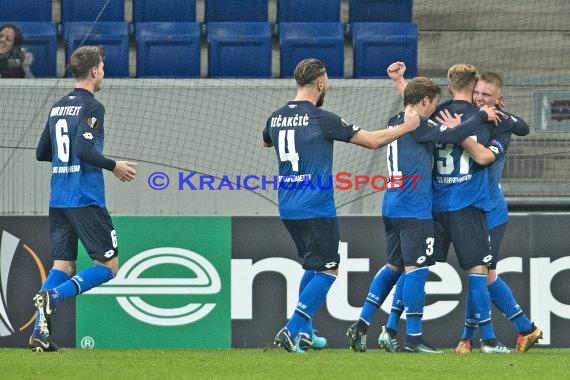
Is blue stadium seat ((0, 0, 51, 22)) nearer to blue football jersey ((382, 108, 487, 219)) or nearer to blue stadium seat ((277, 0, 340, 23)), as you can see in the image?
blue stadium seat ((277, 0, 340, 23))

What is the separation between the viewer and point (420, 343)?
8055 millimetres

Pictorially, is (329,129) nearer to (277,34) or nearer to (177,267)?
(177,267)

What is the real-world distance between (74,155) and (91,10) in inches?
239

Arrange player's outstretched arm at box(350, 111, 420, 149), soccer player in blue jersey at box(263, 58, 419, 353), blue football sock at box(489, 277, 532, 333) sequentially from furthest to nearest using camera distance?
blue football sock at box(489, 277, 532, 333)
soccer player in blue jersey at box(263, 58, 419, 353)
player's outstretched arm at box(350, 111, 420, 149)

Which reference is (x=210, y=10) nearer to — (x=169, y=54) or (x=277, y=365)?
(x=169, y=54)

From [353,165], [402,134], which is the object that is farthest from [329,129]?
[353,165]

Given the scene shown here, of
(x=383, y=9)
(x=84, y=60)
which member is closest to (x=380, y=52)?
(x=383, y=9)

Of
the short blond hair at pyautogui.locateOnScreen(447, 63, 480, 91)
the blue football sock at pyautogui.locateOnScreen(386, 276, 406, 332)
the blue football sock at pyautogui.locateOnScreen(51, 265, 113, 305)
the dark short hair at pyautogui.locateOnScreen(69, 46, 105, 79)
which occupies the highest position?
the dark short hair at pyautogui.locateOnScreen(69, 46, 105, 79)

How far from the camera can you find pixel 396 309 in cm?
839

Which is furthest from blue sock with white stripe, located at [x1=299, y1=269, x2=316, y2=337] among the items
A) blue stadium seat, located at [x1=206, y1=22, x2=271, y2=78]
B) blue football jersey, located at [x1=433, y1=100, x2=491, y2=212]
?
blue stadium seat, located at [x1=206, y1=22, x2=271, y2=78]

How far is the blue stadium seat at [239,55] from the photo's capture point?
42.7 ft

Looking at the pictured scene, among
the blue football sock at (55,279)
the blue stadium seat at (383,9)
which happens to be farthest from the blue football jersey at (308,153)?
the blue stadium seat at (383,9)

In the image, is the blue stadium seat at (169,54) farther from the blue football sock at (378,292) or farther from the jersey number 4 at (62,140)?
the blue football sock at (378,292)

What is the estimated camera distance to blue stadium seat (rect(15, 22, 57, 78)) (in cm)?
1299
